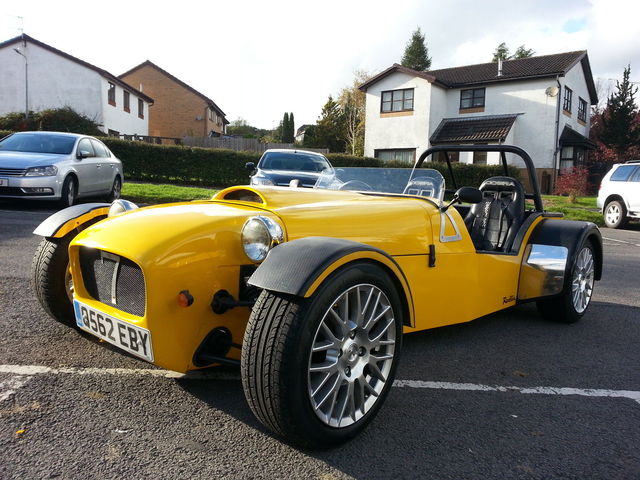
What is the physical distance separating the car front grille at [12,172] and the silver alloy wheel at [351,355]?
8.98m

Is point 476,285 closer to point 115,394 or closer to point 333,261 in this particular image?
point 333,261

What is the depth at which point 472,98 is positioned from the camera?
30.0m

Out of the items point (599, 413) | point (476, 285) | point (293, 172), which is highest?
point (293, 172)

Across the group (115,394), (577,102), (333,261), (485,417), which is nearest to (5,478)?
(115,394)

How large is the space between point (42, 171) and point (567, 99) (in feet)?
95.6

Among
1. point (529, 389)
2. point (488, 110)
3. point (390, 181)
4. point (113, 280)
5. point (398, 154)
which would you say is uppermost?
point (488, 110)

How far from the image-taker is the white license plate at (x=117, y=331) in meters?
2.26

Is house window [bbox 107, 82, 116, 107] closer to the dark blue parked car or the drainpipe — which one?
the dark blue parked car

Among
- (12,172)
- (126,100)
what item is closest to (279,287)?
(12,172)

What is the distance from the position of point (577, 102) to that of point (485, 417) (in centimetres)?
3447

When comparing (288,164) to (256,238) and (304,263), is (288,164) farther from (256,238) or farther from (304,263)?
(304,263)

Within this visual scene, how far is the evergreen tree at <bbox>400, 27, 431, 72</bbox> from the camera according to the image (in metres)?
59.8

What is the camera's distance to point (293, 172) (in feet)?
33.0

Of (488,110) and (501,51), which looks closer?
(488,110)
